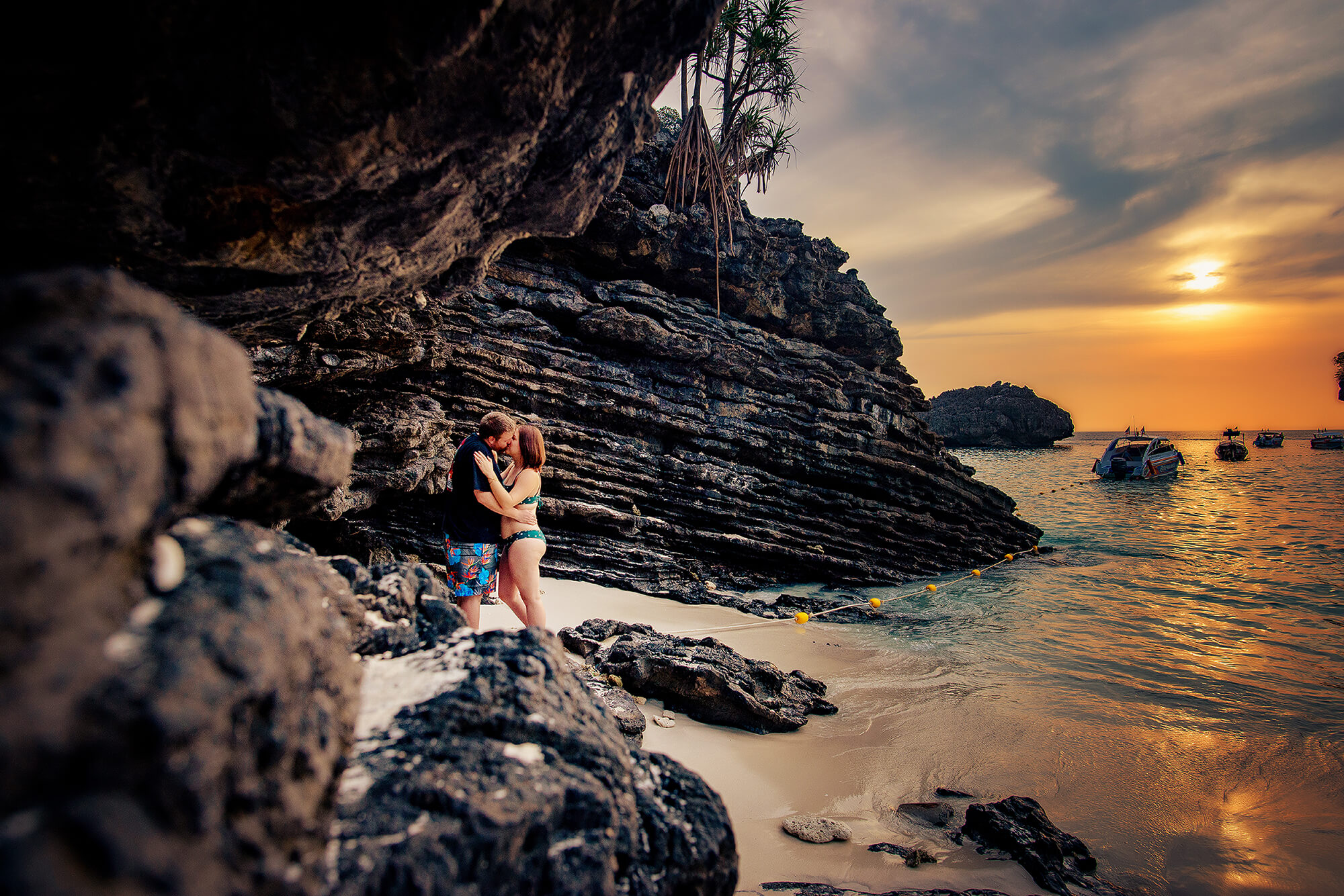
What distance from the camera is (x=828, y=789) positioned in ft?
12.5

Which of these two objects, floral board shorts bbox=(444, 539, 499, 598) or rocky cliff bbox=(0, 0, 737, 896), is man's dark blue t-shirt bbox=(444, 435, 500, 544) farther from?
rocky cliff bbox=(0, 0, 737, 896)

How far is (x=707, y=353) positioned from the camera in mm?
11281

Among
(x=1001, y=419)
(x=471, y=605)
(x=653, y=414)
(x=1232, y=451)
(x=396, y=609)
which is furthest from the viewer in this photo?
(x=1001, y=419)

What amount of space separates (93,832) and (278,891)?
432 millimetres

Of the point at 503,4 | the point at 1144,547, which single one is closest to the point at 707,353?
the point at 503,4

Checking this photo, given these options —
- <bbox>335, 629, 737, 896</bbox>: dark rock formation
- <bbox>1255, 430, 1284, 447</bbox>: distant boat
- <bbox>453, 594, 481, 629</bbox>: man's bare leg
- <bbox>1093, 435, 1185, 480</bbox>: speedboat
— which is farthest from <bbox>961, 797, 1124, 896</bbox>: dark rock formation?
<bbox>1255, 430, 1284, 447</bbox>: distant boat

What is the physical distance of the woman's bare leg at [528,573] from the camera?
4785mm

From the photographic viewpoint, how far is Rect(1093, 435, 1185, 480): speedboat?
34250mm

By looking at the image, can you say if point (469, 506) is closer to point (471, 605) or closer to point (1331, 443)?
point (471, 605)

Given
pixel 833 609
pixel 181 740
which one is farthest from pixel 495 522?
pixel 833 609

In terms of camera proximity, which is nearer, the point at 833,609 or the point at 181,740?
the point at 181,740

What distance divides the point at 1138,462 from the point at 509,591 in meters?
42.5

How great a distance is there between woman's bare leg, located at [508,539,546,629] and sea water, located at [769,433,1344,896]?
9.60 ft

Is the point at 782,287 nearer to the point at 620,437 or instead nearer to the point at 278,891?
the point at 620,437
